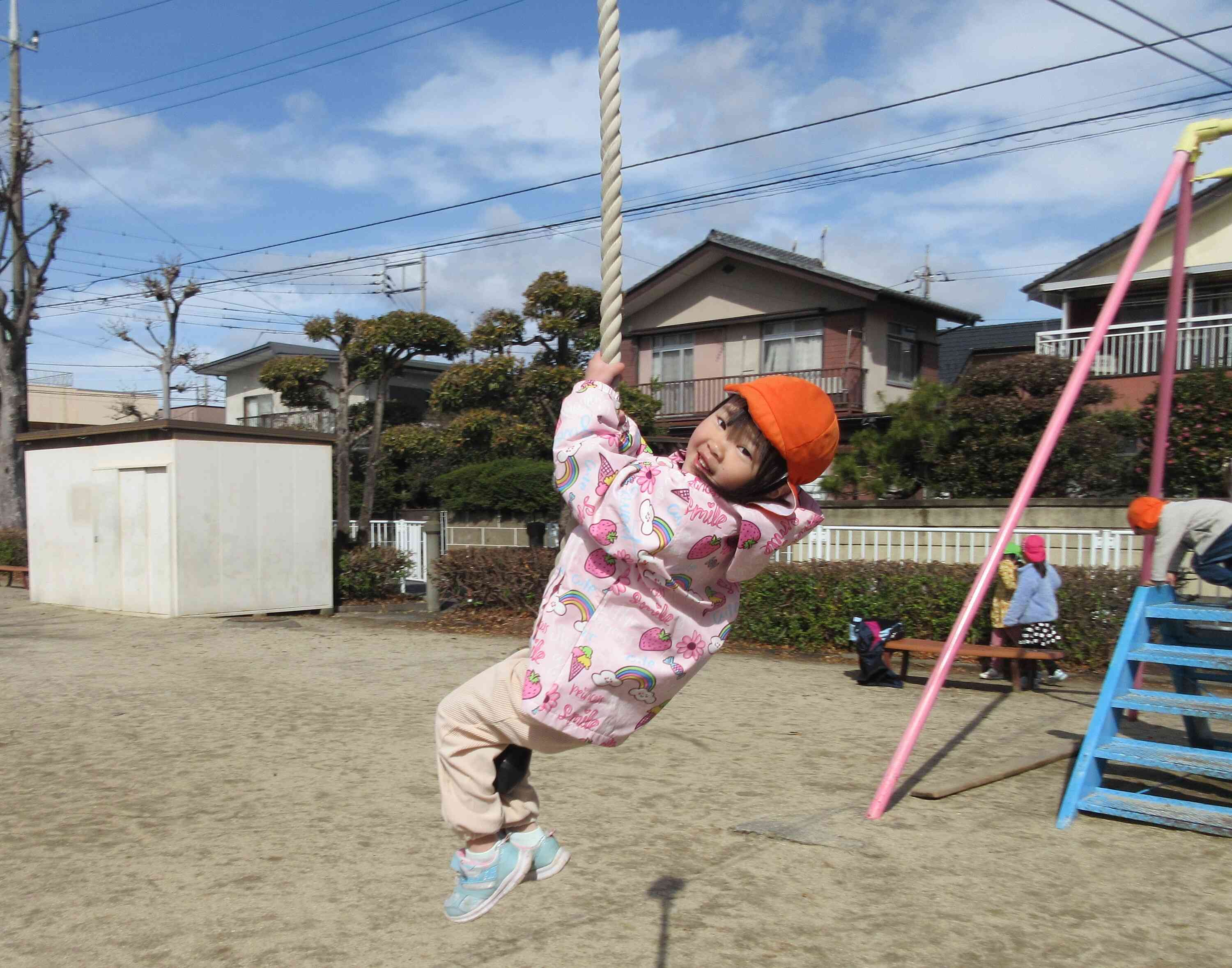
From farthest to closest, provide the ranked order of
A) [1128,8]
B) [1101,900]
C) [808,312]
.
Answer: [808,312] → [1128,8] → [1101,900]

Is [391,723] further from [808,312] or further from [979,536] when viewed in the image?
[808,312]

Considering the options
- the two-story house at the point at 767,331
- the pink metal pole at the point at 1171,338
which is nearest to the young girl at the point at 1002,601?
the pink metal pole at the point at 1171,338

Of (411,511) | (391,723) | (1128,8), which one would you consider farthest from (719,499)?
(411,511)

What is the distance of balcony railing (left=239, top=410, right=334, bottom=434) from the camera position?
27.9m

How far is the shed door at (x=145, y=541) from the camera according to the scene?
14.3m

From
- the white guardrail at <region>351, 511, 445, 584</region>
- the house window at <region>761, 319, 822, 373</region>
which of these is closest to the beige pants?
the white guardrail at <region>351, 511, 445, 584</region>

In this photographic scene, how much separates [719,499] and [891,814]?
4139 mm

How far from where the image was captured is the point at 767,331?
25.0 m

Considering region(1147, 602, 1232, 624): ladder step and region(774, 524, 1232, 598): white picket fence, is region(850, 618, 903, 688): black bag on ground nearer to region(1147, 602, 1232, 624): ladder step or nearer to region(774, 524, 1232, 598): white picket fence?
region(774, 524, 1232, 598): white picket fence

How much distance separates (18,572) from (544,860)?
2117cm

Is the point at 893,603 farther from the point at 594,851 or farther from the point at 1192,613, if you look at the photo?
the point at 594,851

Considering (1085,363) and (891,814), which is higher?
(1085,363)

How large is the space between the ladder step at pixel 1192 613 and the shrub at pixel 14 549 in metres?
21.2

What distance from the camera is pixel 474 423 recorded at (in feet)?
53.1
